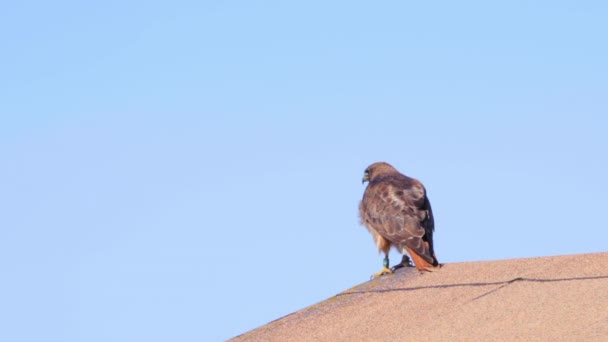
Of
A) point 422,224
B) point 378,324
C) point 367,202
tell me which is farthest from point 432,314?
point 367,202

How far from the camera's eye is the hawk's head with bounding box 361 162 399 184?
44.3 ft

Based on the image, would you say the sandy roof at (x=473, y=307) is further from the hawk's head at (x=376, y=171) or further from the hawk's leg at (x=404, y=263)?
the hawk's head at (x=376, y=171)

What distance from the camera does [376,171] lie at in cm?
1375

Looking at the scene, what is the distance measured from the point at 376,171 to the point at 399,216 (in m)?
2.25

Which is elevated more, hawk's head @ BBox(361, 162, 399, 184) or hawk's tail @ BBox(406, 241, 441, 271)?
hawk's head @ BBox(361, 162, 399, 184)

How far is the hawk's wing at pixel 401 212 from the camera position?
11.2m

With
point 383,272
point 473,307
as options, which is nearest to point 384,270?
point 383,272

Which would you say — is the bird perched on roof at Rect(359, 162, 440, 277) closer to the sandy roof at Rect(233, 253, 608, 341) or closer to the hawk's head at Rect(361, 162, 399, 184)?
the hawk's head at Rect(361, 162, 399, 184)

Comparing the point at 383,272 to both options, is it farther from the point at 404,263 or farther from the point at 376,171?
the point at 376,171

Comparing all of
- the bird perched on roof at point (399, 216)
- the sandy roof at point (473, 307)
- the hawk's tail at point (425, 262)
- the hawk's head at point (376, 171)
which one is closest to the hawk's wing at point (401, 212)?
the bird perched on roof at point (399, 216)

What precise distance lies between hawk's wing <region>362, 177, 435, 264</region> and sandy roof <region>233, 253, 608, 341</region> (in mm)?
1580

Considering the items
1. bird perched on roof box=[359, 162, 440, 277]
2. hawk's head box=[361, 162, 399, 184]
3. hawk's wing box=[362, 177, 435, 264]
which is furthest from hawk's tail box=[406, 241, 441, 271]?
hawk's head box=[361, 162, 399, 184]

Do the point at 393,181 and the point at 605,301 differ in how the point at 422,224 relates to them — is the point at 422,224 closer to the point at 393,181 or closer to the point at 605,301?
the point at 393,181

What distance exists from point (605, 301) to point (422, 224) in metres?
4.38
